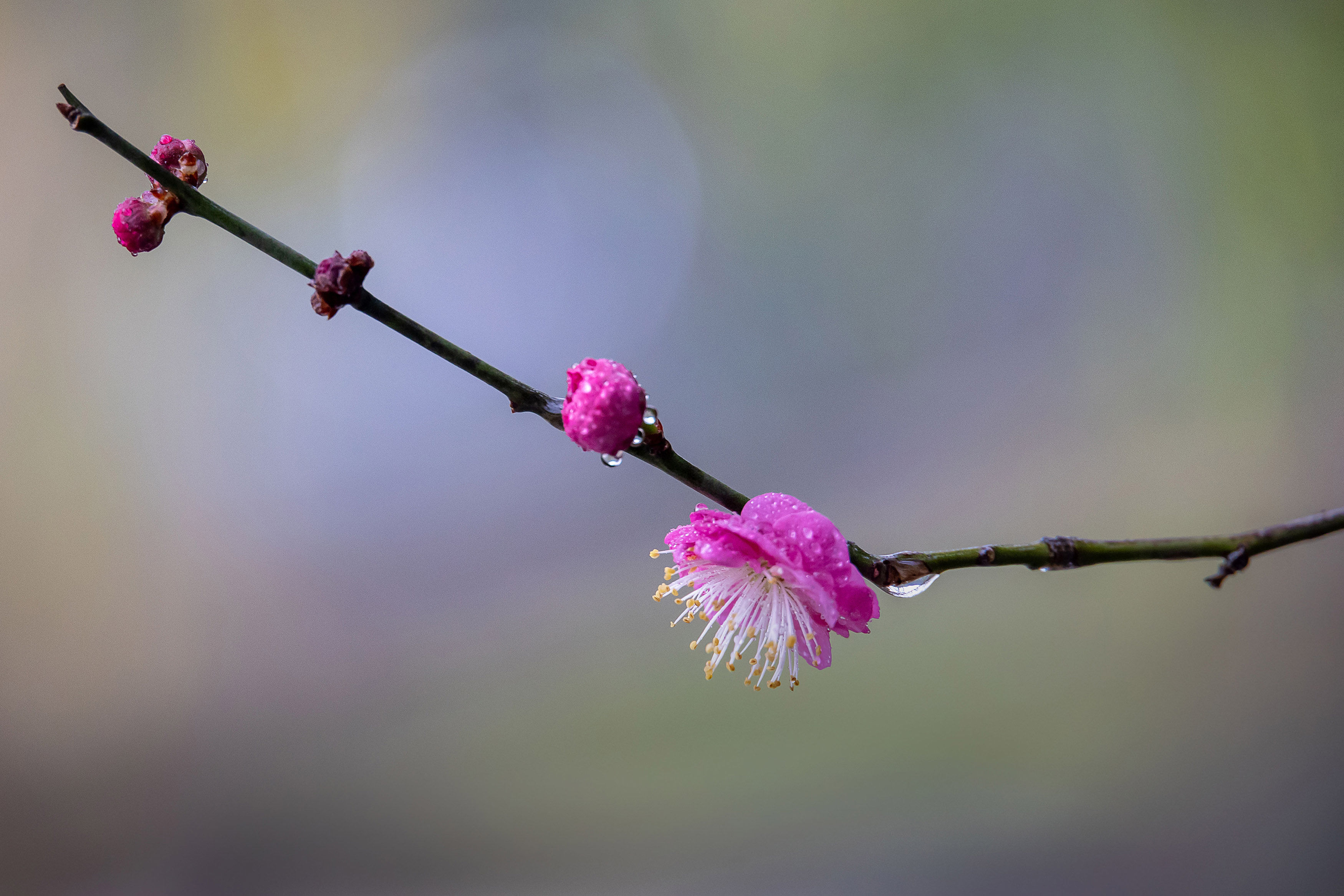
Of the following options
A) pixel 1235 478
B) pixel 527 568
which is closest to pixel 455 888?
pixel 527 568

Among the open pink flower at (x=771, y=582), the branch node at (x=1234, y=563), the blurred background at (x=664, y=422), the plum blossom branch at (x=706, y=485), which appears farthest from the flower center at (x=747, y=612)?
the blurred background at (x=664, y=422)

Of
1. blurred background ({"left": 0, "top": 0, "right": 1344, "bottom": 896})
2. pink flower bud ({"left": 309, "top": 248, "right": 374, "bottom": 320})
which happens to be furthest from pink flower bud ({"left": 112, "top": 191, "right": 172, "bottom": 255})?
blurred background ({"left": 0, "top": 0, "right": 1344, "bottom": 896})

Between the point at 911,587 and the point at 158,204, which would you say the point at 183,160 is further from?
the point at 911,587

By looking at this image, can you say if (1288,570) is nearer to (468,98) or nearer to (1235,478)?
(1235,478)

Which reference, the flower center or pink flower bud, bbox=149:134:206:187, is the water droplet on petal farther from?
pink flower bud, bbox=149:134:206:187

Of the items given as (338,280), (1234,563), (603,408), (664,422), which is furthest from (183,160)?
(664,422)

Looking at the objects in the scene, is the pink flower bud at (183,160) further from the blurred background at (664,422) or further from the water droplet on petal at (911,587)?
the blurred background at (664,422)
